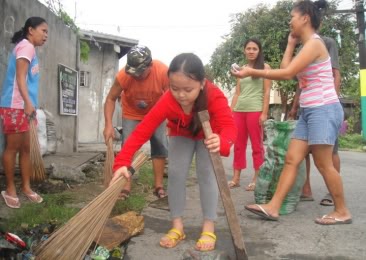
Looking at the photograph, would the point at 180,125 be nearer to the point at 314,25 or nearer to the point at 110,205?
the point at 110,205

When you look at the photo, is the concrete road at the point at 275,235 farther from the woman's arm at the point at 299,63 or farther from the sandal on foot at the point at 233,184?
the woman's arm at the point at 299,63

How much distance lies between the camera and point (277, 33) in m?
14.6

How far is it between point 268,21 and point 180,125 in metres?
13.5

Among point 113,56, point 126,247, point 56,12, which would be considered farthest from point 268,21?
point 126,247

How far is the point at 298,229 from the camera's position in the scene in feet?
9.46

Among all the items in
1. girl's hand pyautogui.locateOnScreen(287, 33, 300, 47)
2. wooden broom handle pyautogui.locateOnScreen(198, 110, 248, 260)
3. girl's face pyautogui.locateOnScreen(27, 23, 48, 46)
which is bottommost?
wooden broom handle pyautogui.locateOnScreen(198, 110, 248, 260)

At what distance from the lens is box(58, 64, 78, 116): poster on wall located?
644 cm

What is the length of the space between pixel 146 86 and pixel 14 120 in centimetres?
116

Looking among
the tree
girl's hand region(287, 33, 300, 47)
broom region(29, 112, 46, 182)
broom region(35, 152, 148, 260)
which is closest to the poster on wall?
broom region(29, 112, 46, 182)

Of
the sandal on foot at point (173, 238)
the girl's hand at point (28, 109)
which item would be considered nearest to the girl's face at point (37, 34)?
the girl's hand at point (28, 109)

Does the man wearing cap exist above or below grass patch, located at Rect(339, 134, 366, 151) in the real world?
above

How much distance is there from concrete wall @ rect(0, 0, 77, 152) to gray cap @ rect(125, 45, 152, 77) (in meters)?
1.76

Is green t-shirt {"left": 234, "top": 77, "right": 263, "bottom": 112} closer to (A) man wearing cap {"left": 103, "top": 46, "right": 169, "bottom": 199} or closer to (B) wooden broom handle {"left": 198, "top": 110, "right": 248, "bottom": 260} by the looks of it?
(A) man wearing cap {"left": 103, "top": 46, "right": 169, "bottom": 199}

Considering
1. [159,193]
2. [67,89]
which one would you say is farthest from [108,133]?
[67,89]
